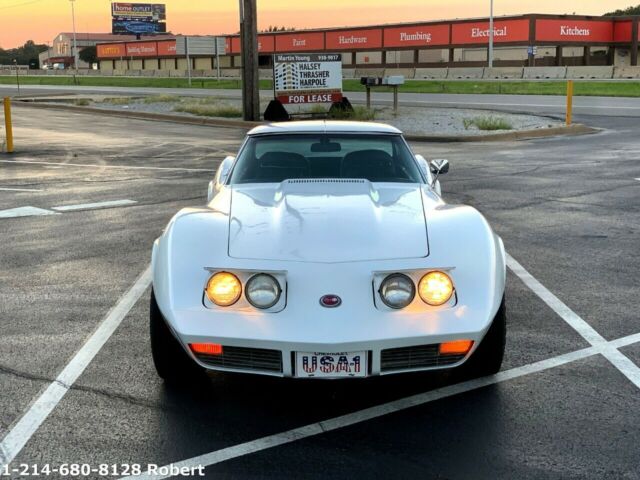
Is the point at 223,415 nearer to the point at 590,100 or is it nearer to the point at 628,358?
the point at 628,358

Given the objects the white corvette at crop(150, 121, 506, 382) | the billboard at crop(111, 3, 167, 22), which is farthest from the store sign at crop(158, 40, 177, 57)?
the white corvette at crop(150, 121, 506, 382)

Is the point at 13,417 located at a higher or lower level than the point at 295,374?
lower

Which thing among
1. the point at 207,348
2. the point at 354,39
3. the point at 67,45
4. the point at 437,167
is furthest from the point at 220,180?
the point at 67,45

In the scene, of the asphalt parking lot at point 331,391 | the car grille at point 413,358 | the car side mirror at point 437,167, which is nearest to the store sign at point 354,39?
the asphalt parking lot at point 331,391

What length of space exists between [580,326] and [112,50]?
4575 inches

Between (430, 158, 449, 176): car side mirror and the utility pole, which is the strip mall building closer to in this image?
the utility pole

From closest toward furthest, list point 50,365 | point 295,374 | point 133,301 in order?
point 295,374 < point 50,365 < point 133,301

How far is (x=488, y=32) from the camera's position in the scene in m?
66.9

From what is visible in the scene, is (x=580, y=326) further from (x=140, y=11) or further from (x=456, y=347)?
(x=140, y=11)

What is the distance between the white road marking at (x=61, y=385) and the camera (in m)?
3.66

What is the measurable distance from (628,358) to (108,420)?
310cm

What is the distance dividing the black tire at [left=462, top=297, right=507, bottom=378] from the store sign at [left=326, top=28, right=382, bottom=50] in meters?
74.9

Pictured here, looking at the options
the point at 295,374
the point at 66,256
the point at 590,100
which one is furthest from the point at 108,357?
the point at 590,100

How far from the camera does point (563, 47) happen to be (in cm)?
6838
